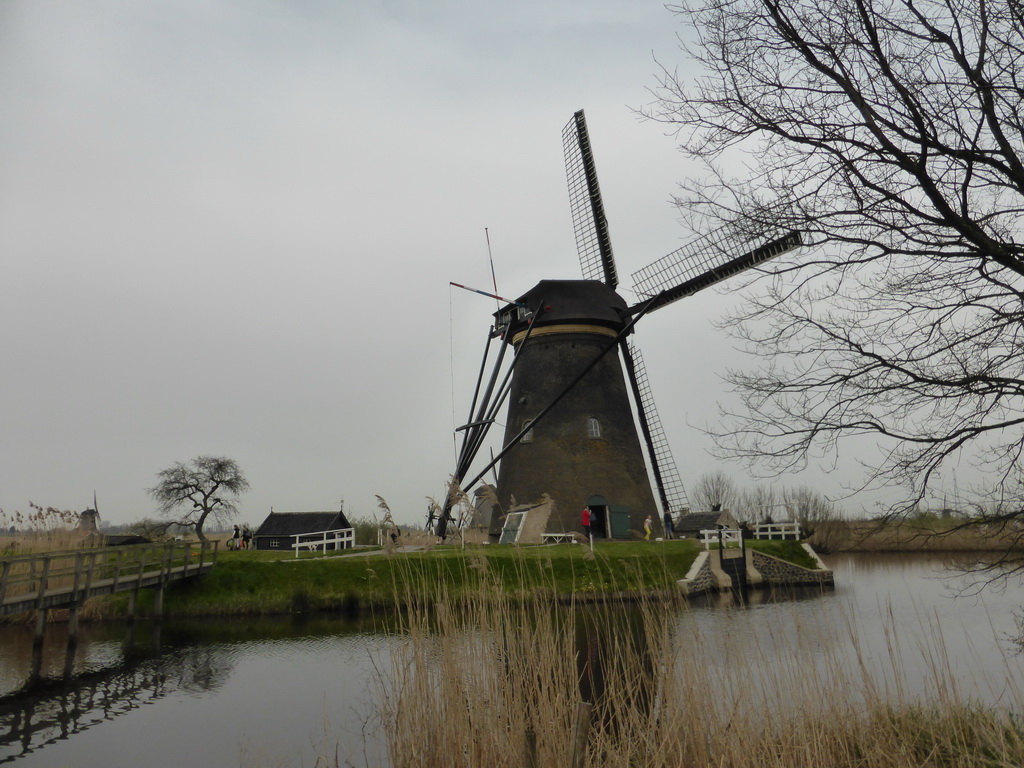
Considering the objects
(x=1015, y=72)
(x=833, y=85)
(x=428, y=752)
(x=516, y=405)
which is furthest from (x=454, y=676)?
(x=516, y=405)

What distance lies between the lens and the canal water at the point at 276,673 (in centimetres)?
443

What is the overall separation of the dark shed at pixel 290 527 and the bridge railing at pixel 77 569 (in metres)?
9.89

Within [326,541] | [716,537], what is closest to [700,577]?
[716,537]

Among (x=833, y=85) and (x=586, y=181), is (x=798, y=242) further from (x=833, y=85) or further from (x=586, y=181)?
(x=586, y=181)

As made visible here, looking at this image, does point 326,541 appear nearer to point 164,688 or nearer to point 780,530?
point 164,688

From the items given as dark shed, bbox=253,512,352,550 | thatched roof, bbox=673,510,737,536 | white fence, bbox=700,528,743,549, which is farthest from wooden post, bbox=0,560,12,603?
thatched roof, bbox=673,510,737,536

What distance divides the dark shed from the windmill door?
11465 millimetres

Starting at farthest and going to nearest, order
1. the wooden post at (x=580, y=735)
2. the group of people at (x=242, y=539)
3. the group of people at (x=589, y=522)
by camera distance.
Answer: the group of people at (x=242, y=539), the group of people at (x=589, y=522), the wooden post at (x=580, y=735)

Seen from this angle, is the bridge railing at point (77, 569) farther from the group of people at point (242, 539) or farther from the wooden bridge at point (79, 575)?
the group of people at point (242, 539)

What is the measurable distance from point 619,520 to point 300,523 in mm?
13325

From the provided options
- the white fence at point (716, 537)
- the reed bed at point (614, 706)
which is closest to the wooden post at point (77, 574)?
the reed bed at point (614, 706)

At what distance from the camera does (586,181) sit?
19.7m

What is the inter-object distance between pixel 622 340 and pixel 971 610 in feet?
32.6

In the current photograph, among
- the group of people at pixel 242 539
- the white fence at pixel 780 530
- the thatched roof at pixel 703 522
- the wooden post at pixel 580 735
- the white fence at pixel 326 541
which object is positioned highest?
the group of people at pixel 242 539
